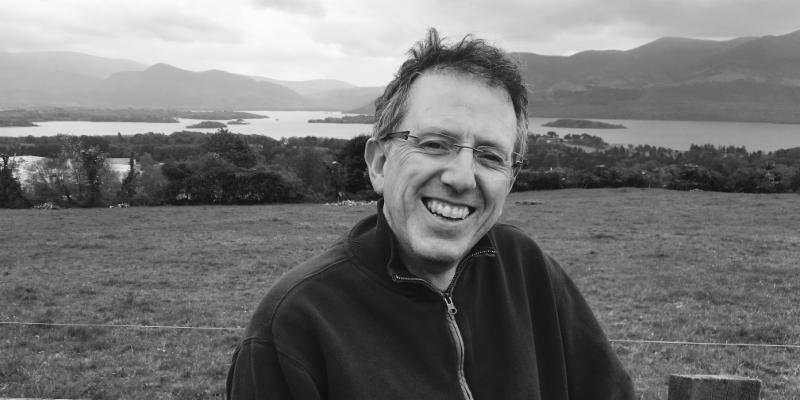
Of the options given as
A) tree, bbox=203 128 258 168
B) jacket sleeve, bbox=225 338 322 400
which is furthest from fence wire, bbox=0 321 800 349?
tree, bbox=203 128 258 168

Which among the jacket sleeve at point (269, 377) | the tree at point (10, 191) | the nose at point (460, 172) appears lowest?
the tree at point (10, 191)

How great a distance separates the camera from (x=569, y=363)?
98.9 inches

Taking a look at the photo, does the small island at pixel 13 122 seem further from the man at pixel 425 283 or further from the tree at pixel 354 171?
the man at pixel 425 283

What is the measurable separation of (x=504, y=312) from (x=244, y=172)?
53129 millimetres

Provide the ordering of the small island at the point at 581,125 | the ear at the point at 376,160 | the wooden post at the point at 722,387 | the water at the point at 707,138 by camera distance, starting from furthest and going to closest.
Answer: the small island at the point at 581,125 < the water at the point at 707,138 < the ear at the point at 376,160 < the wooden post at the point at 722,387

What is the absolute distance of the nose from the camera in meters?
2.07

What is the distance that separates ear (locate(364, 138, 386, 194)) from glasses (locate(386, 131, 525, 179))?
0.34ft

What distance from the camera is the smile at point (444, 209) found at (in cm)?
209

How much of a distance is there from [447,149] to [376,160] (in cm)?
36

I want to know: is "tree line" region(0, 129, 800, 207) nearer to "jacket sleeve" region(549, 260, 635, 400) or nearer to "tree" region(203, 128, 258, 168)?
"tree" region(203, 128, 258, 168)

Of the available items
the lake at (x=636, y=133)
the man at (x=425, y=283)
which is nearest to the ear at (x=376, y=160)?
the man at (x=425, y=283)

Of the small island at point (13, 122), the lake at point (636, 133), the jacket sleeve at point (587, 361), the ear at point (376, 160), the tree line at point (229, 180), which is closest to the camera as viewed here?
the ear at point (376, 160)

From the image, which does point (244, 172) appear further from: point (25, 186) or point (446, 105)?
point (446, 105)

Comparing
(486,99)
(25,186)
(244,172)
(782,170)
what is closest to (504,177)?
(486,99)
